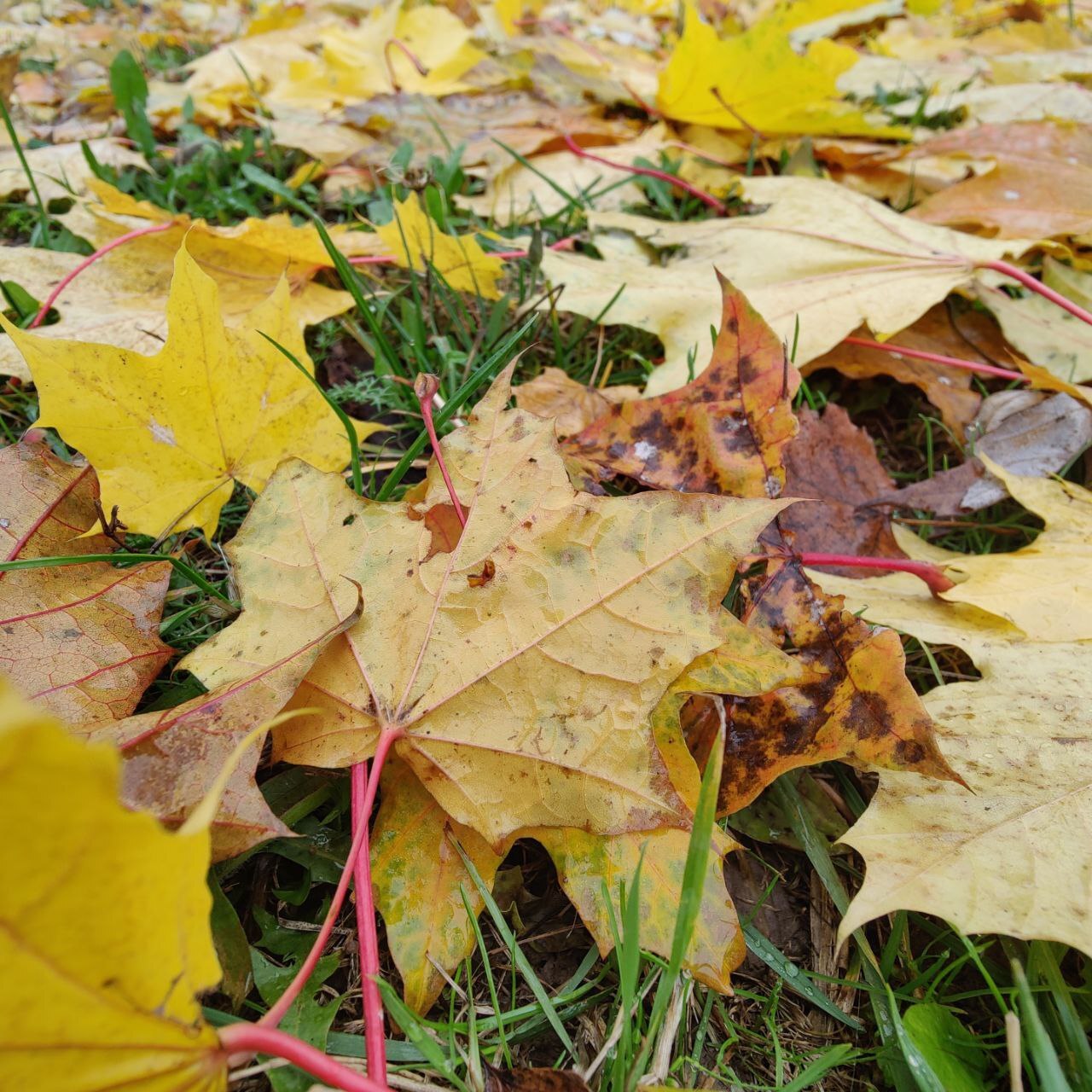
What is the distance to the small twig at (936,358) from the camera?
3.82ft

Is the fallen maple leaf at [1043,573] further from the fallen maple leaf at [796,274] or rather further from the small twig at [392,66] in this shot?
the small twig at [392,66]

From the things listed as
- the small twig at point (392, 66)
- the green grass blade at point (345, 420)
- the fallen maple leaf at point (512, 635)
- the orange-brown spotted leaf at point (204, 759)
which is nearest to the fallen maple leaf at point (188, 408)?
the green grass blade at point (345, 420)

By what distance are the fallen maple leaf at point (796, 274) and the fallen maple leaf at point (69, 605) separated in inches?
28.1

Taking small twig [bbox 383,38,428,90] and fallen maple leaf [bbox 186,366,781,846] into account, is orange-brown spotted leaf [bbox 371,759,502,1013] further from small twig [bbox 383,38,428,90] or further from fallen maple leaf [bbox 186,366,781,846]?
small twig [bbox 383,38,428,90]

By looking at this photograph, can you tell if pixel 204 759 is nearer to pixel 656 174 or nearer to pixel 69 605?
pixel 69 605

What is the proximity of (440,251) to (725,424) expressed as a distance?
0.62 metres

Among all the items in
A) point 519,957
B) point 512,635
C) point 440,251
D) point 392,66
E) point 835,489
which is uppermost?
point 392,66

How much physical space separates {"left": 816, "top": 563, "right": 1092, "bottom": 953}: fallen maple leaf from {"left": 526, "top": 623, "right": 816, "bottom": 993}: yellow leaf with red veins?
0.11 meters

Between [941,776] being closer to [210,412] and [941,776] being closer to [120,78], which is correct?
[210,412]

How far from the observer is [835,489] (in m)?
→ 1.04

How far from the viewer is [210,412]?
87cm

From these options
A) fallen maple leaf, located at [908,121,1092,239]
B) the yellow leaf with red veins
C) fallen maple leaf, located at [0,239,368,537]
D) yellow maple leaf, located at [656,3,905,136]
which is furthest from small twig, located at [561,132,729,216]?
the yellow leaf with red veins

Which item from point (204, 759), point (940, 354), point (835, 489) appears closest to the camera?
point (204, 759)

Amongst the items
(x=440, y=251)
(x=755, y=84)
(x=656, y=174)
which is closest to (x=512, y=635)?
(x=440, y=251)
